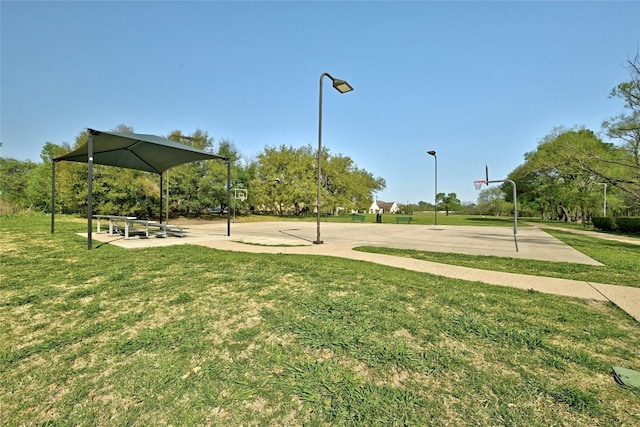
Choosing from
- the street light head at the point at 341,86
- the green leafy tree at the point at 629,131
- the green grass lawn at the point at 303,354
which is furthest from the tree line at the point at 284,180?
the green grass lawn at the point at 303,354

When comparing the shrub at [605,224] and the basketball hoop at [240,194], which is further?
the basketball hoop at [240,194]

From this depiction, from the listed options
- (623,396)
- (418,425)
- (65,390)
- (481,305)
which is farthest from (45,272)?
(623,396)

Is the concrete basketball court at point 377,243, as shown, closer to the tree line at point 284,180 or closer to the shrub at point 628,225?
the tree line at point 284,180

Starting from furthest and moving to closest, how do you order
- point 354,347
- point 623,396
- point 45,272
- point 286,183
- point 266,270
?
1. point 286,183
2. point 266,270
3. point 45,272
4. point 354,347
5. point 623,396

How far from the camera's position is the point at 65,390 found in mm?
1956

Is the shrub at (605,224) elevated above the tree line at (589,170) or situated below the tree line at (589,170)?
below

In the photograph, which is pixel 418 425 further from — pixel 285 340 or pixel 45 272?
pixel 45 272

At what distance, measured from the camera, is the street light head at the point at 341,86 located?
8.99 meters

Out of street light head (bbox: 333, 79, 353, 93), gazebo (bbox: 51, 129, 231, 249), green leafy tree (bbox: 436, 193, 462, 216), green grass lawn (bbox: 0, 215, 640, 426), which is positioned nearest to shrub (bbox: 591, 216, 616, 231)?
street light head (bbox: 333, 79, 353, 93)

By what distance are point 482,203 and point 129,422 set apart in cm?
8887

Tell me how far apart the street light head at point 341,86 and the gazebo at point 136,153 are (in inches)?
189

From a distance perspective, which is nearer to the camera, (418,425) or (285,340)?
(418,425)

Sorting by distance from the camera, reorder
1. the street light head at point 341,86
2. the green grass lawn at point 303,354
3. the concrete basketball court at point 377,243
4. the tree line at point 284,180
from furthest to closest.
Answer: the tree line at point 284,180, the street light head at point 341,86, the concrete basketball court at point 377,243, the green grass lawn at point 303,354

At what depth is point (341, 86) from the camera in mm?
9133
